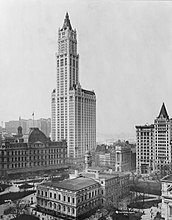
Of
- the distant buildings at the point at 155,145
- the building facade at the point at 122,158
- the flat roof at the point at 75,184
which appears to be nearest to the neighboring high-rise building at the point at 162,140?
the distant buildings at the point at 155,145

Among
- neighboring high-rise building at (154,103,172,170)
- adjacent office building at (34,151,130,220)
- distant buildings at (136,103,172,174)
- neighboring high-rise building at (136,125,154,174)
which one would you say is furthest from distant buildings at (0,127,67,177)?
neighboring high-rise building at (154,103,172,170)

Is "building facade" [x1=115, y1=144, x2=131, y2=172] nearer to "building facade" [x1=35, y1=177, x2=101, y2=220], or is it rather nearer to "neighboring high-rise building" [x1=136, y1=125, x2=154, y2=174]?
"neighboring high-rise building" [x1=136, y1=125, x2=154, y2=174]

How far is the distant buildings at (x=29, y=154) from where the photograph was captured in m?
12.9

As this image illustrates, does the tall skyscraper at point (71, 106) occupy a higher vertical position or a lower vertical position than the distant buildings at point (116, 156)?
higher

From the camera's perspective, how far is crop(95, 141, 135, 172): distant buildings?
14.9 meters

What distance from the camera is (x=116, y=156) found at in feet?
49.3

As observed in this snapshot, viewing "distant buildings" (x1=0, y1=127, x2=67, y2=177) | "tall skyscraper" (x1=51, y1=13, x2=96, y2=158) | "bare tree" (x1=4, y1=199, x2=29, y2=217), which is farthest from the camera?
"tall skyscraper" (x1=51, y1=13, x2=96, y2=158)

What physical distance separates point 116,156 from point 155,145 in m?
2.32

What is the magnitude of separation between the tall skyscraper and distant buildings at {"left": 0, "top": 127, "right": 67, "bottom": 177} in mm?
2166

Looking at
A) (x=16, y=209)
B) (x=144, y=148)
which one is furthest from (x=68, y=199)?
(x=144, y=148)

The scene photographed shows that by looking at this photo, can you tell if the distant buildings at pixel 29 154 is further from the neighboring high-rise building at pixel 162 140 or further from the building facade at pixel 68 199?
the neighboring high-rise building at pixel 162 140

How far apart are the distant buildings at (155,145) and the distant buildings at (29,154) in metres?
4.53

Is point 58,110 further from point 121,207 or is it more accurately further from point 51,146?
point 121,207

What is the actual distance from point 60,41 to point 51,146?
23.2 ft
